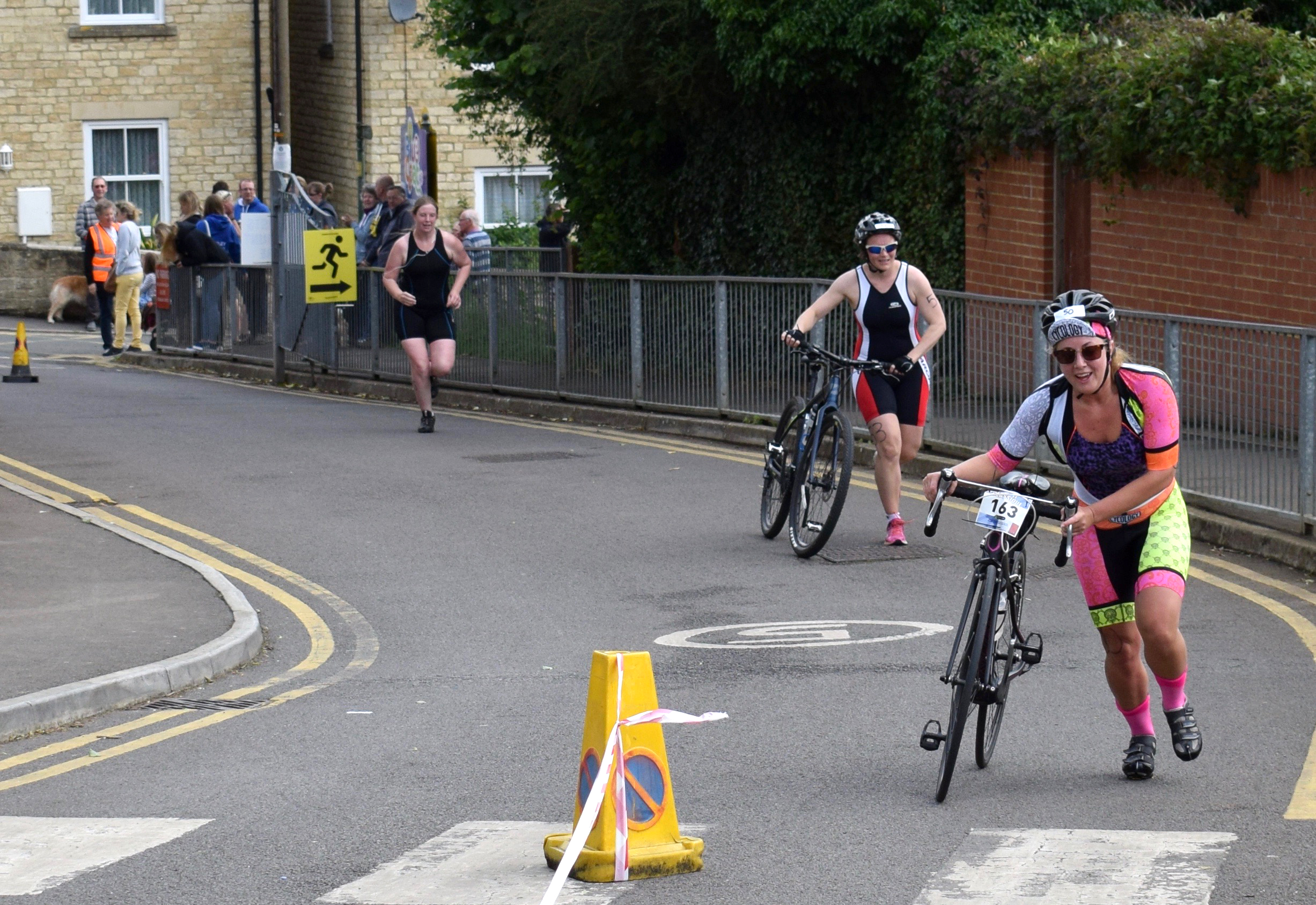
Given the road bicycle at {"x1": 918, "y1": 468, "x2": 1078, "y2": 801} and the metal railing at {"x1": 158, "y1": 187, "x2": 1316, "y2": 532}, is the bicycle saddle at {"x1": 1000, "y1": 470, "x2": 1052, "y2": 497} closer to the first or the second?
the road bicycle at {"x1": 918, "y1": 468, "x2": 1078, "y2": 801}

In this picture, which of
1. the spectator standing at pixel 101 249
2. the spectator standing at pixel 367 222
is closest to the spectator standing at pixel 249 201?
the spectator standing at pixel 367 222

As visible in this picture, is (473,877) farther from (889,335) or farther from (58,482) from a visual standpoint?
(58,482)

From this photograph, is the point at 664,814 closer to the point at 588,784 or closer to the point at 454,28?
the point at 588,784

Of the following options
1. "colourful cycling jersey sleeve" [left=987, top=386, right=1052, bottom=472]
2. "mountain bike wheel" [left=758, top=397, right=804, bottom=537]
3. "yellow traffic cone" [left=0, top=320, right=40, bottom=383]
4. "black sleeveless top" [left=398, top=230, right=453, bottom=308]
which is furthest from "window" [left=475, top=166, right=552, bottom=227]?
"colourful cycling jersey sleeve" [left=987, top=386, right=1052, bottom=472]

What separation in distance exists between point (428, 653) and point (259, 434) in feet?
27.2

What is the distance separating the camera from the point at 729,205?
2056 cm

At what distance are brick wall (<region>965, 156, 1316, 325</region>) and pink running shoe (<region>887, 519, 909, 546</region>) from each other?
446 centimetres

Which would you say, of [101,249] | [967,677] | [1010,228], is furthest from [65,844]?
[101,249]

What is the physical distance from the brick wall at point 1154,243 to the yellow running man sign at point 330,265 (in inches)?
257

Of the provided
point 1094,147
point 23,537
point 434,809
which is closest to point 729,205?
point 1094,147

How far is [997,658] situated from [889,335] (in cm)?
477

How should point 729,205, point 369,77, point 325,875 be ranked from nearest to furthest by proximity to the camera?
point 325,875 < point 729,205 < point 369,77

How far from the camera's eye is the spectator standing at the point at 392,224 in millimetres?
21562

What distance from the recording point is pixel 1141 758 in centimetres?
660
